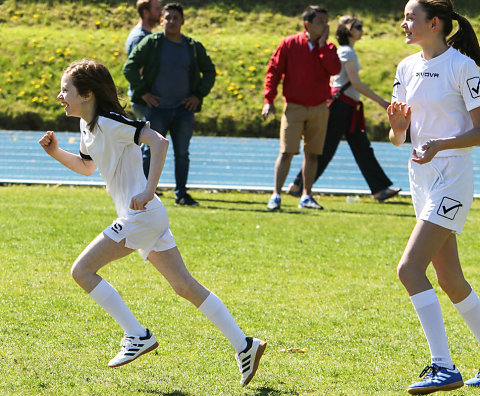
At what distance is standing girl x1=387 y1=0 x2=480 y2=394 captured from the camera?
4.35 m

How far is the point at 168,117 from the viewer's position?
11.1 meters

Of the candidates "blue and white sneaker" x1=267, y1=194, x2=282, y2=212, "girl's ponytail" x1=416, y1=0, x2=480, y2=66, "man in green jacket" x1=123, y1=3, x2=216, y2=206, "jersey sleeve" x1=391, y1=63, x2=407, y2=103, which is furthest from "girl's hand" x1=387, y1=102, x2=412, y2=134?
"man in green jacket" x1=123, y1=3, x2=216, y2=206

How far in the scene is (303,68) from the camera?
11.0 metres

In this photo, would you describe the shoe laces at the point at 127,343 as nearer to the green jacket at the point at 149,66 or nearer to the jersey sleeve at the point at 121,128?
the jersey sleeve at the point at 121,128

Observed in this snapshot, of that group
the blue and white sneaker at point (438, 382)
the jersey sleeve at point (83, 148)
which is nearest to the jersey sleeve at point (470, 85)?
the blue and white sneaker at point (438, 382)

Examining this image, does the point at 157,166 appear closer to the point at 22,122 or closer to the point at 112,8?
the point at 22,122

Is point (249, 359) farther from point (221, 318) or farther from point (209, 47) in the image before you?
point (209, 47)

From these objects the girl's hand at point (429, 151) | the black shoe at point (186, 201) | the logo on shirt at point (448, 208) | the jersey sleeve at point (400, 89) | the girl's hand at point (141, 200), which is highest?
the jersey sleeve at point (400, 89)

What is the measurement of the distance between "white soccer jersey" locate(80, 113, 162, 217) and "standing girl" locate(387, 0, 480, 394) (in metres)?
1.36

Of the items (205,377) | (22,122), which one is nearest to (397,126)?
(205,377)

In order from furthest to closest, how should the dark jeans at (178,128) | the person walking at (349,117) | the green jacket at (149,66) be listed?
the person walking at (349,117) → the dark jeans at (178,128) → the green jacket at (149,66)

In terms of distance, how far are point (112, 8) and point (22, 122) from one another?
7.44 m

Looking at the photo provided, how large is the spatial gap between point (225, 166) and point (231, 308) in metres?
8.73

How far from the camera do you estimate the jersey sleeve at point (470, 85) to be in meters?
4.35
